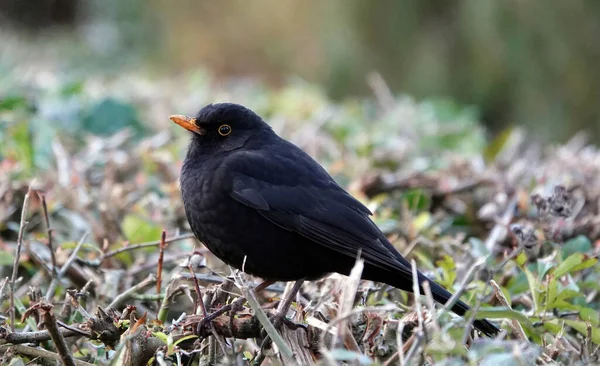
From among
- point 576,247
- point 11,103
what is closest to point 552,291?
point 576,247

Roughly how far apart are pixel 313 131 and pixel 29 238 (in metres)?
2.04

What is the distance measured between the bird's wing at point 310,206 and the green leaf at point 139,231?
1.36 ft

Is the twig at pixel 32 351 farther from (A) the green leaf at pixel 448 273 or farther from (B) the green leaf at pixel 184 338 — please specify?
(A) the green leaf at pixel 448 273

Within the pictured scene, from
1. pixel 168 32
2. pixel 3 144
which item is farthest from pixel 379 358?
pixel 168 32

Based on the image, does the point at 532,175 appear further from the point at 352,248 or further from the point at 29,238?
the point at 29,238

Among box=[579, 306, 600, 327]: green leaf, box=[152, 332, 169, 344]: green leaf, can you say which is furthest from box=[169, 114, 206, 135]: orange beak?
box=[579, 306, 600, 327]: green leaf

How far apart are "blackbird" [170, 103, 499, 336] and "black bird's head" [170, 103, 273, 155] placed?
0.08 m

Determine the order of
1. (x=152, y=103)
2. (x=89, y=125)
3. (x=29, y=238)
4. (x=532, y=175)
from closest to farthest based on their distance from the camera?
(x=29, y=238) < (x=532, y=175) < (x=89, y=125) < (x=152, y=103)

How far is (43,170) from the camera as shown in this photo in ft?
12.2

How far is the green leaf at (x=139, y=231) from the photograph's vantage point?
299cm

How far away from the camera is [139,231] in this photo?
300 cm

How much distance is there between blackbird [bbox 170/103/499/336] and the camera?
8.55ft

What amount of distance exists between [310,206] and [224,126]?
578mm

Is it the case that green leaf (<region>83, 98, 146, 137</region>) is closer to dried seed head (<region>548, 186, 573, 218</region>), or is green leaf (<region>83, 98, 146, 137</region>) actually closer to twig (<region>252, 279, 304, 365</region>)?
twig (<region>252, 279, 304, 365</region>)
